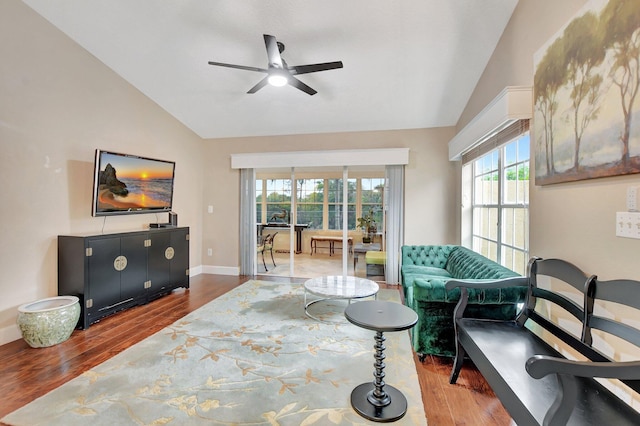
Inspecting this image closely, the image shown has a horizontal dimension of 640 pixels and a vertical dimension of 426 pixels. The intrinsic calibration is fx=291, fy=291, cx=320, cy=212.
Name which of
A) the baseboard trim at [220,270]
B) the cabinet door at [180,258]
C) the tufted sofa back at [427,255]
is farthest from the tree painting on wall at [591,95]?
the baseboard trim at [220,270]

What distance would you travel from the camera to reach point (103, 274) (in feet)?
11.0

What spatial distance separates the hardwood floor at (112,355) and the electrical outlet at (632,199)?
1450 millimetres

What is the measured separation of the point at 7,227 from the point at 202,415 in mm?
2788

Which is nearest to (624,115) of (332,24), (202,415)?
(332,24)

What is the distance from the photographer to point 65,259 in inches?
129

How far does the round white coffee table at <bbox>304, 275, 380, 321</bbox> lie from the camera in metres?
3.28

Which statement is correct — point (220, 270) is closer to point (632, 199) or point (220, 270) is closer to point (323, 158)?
point (323, 158)

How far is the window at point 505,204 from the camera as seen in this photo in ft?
8.92

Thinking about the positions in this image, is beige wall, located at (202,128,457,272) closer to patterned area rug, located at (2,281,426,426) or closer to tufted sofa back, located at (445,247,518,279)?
tufted sofa back, located at (445,247,518,279)

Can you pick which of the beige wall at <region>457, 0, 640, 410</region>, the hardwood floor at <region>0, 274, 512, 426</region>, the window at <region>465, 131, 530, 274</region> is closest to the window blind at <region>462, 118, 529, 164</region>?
the window at <region>465, 131, 530, 274</region>

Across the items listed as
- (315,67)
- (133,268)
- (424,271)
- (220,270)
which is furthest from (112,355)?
(424,271)

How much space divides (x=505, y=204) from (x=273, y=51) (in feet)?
9.25

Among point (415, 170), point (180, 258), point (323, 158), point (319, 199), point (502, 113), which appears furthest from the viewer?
point (319, 199)

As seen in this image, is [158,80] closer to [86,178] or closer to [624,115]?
[86,178]
